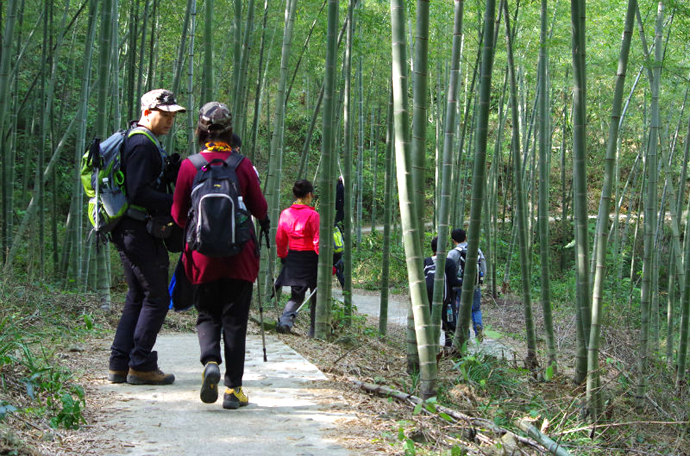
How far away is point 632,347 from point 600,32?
5974 mm

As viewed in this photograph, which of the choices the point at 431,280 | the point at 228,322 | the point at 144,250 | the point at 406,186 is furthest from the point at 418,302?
the point at 431,280

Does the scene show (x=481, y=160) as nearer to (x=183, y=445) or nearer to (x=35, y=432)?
(x=183, y=445)

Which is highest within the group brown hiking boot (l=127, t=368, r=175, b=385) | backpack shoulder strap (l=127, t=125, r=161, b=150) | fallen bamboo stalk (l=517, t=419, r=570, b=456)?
backpack shoulder strap (l=127, t=125, r=161, b=150)

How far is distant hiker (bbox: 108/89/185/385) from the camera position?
2941mm

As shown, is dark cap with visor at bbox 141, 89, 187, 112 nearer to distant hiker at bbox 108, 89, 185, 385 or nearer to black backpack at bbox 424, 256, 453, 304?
distant hiker at bbox 108, 89, 185, 385

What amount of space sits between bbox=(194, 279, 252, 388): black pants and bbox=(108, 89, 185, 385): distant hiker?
1.12 ft

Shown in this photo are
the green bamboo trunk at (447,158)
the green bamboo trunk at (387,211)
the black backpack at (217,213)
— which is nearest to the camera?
the black backpack at (217,213)

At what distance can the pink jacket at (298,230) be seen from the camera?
496 centimetres

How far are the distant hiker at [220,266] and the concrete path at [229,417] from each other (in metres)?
0.15

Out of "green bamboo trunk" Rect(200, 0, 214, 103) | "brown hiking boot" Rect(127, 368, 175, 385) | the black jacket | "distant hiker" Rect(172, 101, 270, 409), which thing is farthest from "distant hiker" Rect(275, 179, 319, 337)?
"distant hiker" Rect(172, 101, 270, 409)

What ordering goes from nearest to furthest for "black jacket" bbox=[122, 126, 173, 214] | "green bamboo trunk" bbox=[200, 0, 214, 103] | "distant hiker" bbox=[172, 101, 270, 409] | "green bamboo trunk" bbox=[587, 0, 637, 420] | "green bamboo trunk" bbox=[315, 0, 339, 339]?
"distant hiker" bbox=[172, 101, 270, 409] → "black jacket" bbox=[122, 126, 173, 214] → "green bamboo trunk" bbox=[587, 0, 637, 420] → "green bamboo trunk" bbox=[315, 0, 339, 339] → "green bamboo trunk" bbox=[200, 0, 214, 103]

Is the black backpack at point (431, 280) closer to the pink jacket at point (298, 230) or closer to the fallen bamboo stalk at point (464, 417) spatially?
the pink jacket at point (298, 230)

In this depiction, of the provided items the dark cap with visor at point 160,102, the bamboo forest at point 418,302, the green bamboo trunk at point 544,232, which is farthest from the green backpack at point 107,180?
the green bamboo trunk at point 544,232

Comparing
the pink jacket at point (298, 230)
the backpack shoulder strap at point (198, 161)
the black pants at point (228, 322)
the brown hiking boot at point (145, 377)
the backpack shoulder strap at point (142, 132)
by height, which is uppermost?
the backpack shoulder strap at point (142, 132)
